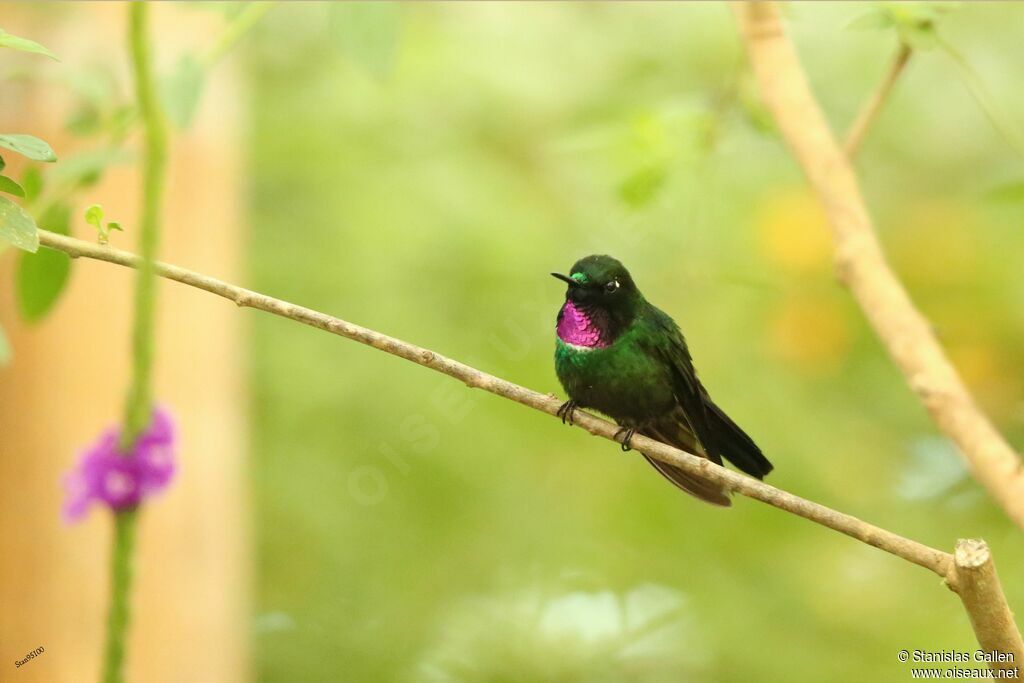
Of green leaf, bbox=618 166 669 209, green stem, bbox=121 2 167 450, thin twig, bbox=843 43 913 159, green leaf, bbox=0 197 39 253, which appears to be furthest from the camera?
green leaf, bbox=618 166 669 209

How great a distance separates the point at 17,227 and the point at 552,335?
61.2 inches

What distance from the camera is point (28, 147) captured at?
906mm

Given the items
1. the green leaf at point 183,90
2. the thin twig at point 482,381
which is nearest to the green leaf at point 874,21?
the thin twig at point 482,381

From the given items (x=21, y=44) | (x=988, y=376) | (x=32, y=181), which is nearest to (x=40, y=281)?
(x=32, y=181)

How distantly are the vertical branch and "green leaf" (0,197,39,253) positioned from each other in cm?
83

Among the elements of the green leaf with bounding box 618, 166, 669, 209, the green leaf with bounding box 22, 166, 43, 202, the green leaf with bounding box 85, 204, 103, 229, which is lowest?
the green leaf with bounding box 85, 204, 103, 229

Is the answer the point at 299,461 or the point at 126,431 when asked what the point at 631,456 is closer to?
the point at 299,461

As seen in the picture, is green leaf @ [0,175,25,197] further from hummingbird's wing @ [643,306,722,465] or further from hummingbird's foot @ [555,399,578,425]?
hummingbird's wing @ [643,306,722,465]

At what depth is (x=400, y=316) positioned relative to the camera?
2.89 m

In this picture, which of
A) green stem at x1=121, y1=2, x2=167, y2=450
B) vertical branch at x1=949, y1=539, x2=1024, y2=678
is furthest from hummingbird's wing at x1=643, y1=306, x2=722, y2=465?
green stem at x1=121, y1=2, x2=167, y2=450

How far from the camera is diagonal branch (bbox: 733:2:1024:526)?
1354 mm

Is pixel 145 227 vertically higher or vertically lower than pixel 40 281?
lower

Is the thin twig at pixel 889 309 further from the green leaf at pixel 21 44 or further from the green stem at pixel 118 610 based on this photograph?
the green leaf at pixel 21 44

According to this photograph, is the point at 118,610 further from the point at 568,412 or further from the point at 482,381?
the point at 568,412
